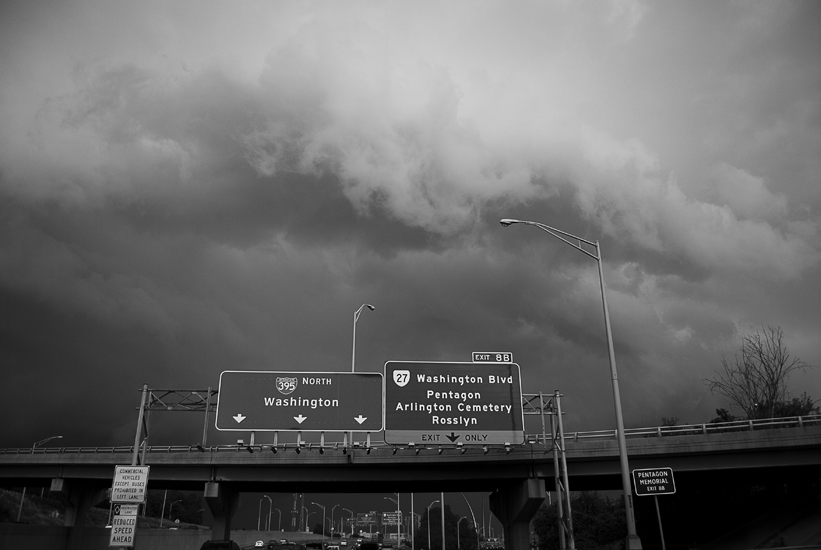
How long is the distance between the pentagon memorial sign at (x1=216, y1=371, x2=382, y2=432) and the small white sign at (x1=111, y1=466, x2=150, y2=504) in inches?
263

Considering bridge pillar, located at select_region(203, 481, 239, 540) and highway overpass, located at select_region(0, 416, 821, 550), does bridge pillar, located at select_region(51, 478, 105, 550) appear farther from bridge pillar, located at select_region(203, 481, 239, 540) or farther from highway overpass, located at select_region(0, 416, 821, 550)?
bridge pillar, located at select_region(203, 481, 239, 540)

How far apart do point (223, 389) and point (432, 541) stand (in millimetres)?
123115

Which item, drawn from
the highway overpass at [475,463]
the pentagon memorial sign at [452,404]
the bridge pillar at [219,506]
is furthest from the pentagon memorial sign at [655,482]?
the bridge pillar at [219,506]

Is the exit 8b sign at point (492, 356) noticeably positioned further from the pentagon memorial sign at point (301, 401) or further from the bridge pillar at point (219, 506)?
the bridge pillar at point (219, 506)

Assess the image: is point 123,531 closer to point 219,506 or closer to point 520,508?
point 219,506

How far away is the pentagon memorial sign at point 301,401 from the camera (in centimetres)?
3488

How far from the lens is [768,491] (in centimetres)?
5991

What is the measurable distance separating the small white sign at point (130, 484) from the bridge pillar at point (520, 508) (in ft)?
83.9

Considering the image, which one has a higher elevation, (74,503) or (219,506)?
(74,503)

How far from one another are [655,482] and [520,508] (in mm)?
22478

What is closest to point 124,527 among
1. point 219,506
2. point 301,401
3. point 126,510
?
point 126,510

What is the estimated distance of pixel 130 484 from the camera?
28.2 meters

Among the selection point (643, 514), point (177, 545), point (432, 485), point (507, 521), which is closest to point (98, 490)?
point (177, 545)

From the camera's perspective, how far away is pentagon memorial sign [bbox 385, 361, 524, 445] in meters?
34.7
